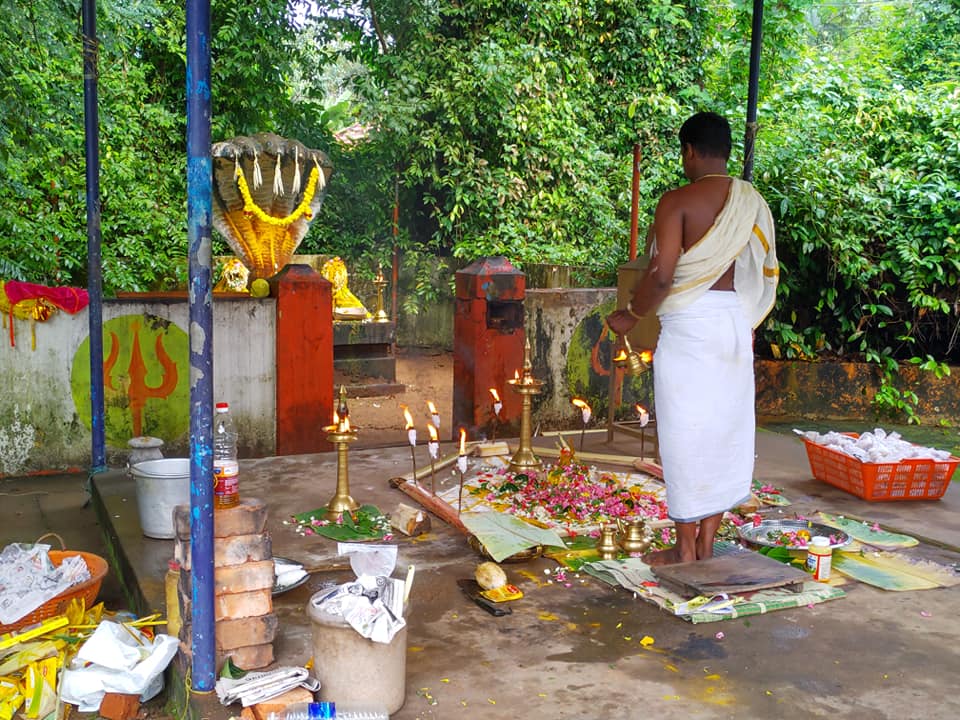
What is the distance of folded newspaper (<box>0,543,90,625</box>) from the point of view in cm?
401

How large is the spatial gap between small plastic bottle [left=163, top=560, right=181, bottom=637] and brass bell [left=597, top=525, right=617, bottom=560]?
2.04 metres

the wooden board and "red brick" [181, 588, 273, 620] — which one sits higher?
"red brick" [181, 588, 273, 620]

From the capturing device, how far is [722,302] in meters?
4.17

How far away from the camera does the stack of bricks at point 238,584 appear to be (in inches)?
127

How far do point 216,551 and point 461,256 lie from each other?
9.95 meters

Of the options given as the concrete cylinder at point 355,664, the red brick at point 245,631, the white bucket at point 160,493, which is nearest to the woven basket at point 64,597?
the white bucket at point 160,493

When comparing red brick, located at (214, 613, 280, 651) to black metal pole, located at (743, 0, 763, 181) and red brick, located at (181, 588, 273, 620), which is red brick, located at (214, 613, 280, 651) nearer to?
red brick, located at (181, 588, 273, 620)

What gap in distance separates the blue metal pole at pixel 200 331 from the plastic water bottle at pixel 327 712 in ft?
1.23

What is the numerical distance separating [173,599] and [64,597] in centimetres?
92

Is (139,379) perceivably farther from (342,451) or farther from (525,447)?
(525,447)

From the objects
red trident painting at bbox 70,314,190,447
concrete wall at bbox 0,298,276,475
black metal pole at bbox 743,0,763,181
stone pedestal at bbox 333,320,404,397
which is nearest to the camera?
black metal pole at bbox 743,0,763,181

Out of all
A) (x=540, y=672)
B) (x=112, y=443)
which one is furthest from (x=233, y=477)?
(x=112, y=443)

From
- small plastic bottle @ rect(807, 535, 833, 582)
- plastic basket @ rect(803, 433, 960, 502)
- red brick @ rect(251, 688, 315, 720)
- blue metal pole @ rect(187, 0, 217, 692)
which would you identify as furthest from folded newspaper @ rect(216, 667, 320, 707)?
plastic basket @ rect(803, 433, 960, 502)

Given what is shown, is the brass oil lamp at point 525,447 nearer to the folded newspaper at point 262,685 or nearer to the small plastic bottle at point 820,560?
the small plastic bottle at point 820,560
